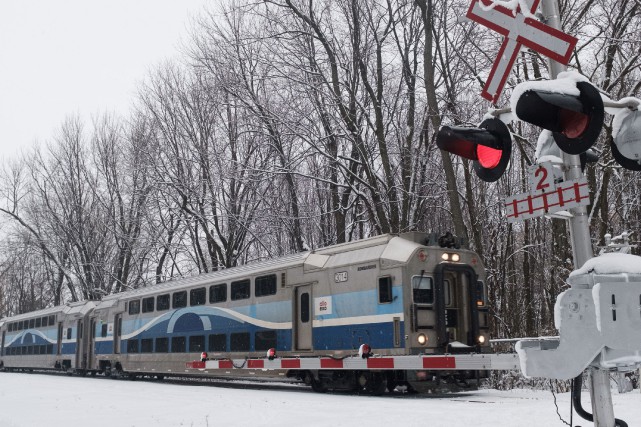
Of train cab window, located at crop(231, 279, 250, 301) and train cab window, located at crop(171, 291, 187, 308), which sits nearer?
train cab window, located at crop(231, 279, 250, 301)

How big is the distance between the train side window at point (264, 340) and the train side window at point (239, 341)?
1.40 feet

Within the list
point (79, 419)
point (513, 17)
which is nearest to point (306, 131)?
point (79, 419)

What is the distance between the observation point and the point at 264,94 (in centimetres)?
2433

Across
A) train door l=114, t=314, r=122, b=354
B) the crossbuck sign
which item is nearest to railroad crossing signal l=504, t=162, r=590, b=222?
the crossbuck sign

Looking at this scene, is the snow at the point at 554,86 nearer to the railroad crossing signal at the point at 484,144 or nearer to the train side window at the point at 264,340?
the railroad crossing signal at the point at 484,144

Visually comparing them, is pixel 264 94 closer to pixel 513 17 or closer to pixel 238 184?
pixel 238 184

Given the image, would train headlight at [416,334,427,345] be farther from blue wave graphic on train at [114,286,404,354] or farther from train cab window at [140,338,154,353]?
train cab window at [140,338,154,353]

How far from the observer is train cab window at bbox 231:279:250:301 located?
18.8 m

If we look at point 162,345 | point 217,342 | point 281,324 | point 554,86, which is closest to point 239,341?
point 217,342

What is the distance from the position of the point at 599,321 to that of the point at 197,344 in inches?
720

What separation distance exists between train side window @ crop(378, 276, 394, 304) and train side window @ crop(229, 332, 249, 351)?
17.3 ft

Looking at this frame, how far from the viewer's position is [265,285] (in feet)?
59.5

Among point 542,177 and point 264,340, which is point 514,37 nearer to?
point 542,177

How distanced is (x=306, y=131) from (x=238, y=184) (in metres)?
7.59
